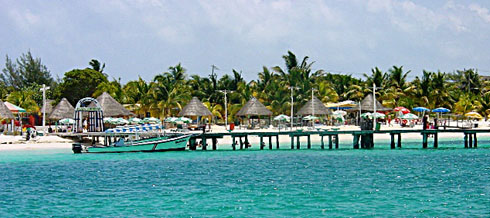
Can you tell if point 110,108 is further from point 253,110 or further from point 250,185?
point 250,185

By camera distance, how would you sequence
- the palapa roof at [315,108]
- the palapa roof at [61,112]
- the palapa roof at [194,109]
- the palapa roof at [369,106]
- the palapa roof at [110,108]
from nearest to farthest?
the palapa roof at [110,108] < the palapa roof at [61,112] < the palapa roof at [194,109] < the palapa roof at [315,108] < the palapa roof at [369,106]

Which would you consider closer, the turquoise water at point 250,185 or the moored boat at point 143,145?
the turquoise water at point 250,185

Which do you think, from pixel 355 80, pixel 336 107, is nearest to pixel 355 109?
pixel 336 107

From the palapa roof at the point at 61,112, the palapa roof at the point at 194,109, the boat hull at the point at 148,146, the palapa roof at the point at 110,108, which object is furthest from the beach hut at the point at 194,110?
the boat hull at the point at 148,146

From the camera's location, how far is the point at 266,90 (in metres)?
72.4

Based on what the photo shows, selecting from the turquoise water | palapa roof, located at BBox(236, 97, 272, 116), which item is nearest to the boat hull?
the turquoise water

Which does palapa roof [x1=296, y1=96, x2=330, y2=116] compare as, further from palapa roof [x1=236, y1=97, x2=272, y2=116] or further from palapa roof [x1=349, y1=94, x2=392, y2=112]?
palapa roof [x1=349, y1=94, x2=392, y2=112]

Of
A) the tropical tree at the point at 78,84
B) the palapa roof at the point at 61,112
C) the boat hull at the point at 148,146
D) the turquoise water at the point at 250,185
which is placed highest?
the tropical tree at the point at 78,84

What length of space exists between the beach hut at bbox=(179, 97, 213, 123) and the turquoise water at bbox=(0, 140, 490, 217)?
22.1 meters

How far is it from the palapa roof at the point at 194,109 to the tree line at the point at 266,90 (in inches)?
119

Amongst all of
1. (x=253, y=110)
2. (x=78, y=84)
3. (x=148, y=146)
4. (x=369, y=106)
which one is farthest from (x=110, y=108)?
(x=369, y=106)

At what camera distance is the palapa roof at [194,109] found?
62256 millimetres

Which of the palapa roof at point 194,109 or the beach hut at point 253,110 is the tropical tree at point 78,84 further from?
the beach hut at point 253,110

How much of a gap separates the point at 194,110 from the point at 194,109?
159mm
